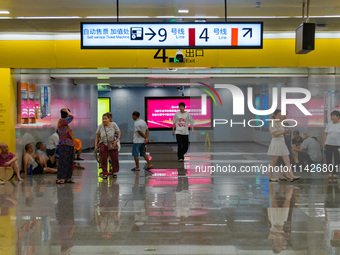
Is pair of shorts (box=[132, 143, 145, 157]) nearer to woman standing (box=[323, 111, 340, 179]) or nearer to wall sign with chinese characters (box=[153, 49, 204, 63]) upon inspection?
wall sign with chinese characters (box=[153, 49, 204, 63])

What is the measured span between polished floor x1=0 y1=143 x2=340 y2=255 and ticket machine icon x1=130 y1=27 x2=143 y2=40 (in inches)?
104

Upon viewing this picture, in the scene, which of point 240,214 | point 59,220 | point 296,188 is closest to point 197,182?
point 296,188

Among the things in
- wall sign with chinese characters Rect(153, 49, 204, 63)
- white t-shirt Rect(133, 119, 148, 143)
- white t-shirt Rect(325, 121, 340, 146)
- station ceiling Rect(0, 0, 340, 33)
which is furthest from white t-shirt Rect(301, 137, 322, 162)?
white t-shirt Rect(133, 119, 148, 143)

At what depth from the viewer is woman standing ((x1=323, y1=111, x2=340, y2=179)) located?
10.7 m

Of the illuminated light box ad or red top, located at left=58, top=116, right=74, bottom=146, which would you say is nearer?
red top, located at left=58, top=116, right=74, bottom=146

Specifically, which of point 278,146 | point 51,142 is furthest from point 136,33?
point 51,142

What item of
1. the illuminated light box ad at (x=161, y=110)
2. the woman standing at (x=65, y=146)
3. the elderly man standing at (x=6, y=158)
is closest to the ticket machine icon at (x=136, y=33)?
the woman standing at (x=65, y=146)

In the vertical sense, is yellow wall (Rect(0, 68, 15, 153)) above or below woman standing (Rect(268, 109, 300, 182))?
above

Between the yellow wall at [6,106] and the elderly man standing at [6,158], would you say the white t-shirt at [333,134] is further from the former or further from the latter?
the yellow wall at [6,106]

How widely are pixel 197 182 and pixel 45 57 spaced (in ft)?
15.3

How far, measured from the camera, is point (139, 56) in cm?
1121

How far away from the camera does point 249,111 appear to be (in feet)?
37.5

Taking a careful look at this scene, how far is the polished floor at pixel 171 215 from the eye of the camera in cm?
514

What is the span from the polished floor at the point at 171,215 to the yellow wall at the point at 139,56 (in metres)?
2.46
